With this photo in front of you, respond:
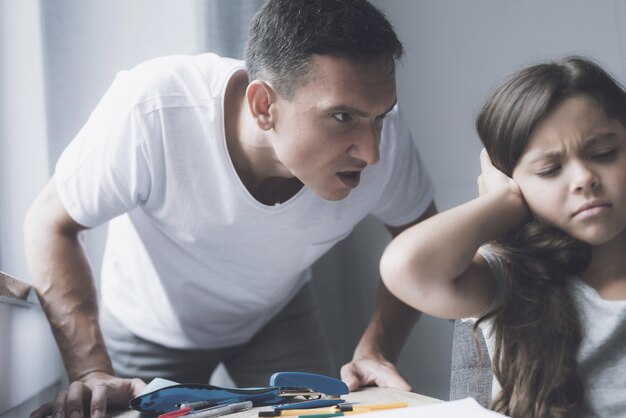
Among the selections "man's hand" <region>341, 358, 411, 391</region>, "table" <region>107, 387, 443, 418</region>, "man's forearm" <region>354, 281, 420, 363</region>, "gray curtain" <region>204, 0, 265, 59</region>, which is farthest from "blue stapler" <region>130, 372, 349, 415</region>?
"gray curtain" <region>204, 0, 265, 59</region>

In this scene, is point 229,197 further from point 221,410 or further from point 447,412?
point 447,412

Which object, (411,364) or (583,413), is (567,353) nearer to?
(583,413)

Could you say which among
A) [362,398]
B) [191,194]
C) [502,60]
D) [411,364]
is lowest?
[411,364]

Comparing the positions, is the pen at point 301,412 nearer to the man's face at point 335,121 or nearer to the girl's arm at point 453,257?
the girl's arm at point 453,257

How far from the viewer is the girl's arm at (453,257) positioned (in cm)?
75

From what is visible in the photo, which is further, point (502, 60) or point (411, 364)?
point (411, 364)

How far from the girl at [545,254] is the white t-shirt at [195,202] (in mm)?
409

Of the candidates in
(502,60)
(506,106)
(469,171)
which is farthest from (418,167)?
(506,106)

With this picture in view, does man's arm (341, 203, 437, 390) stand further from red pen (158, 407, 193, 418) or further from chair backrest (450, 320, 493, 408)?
red pen (158, 407, 193, 418)

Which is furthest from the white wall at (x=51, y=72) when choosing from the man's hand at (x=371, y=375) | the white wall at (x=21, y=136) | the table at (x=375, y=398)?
the man's hand at (x=371, y=375)

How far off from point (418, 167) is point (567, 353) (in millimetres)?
529

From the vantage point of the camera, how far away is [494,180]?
822mm

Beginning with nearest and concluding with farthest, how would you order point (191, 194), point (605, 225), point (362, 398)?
1. point (605, 225)
2. point (362, 398)
3. point (191, 194)

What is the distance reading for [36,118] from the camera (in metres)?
1.31
